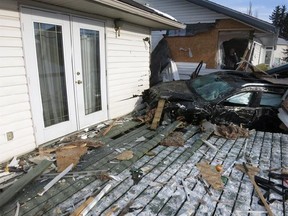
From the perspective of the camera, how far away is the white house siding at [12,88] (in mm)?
3326

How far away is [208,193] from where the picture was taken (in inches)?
108

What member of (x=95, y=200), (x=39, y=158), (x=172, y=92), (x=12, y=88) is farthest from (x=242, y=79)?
(x=12, y=88)

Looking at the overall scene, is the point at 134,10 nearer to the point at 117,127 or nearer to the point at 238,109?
the point at 117,127

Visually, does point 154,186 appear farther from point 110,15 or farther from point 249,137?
point 110,15

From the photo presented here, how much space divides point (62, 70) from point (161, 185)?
2762 millimetres

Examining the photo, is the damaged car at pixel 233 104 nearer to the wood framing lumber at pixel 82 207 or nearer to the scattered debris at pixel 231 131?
the scattered debris at pixel 231 131

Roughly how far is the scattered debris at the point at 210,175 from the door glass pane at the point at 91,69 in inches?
108

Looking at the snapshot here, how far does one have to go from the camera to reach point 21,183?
8.82 ft

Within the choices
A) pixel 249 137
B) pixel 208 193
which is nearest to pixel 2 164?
pixel 208 193

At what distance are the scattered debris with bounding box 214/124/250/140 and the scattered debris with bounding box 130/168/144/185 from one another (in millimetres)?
2296

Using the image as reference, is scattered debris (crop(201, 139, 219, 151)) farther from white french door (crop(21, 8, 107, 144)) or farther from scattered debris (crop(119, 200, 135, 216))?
white french door (crop(21, 8, 107, 144))

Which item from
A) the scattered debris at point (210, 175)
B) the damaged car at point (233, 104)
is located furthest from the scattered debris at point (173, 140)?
the damaged car at point (233, 104)

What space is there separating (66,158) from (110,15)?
3.34 m

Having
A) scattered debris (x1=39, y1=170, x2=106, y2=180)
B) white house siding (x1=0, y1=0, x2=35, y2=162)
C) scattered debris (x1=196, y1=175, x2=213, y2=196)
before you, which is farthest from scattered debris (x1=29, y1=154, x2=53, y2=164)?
scattered debris (x1=196, y1=175, x2=213, y2=196)
